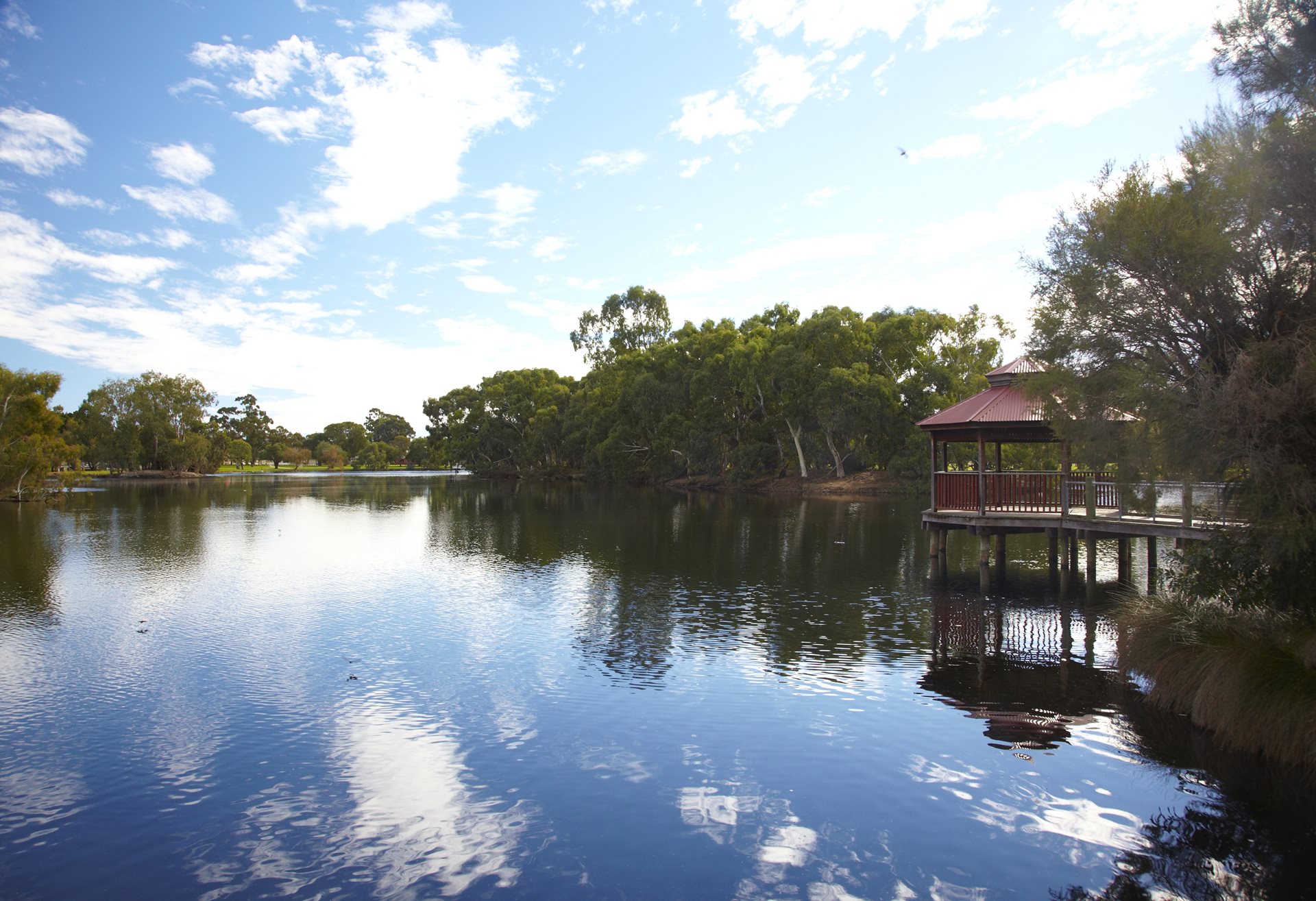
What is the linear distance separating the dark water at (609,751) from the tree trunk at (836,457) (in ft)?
132

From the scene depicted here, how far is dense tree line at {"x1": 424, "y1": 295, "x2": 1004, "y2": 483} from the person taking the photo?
188 feet

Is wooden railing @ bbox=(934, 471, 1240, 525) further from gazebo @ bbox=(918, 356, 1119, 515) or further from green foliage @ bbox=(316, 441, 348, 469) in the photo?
green foliage @ bbox=(316, 441, 348, 469)

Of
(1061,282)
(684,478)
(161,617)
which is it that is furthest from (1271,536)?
(684,478)

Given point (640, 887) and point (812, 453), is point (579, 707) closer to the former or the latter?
point (640, 887)

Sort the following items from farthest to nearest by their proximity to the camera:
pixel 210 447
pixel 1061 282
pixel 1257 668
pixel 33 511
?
1. pixel 210 447
2. pixel 33 511
3. pixel 1061 282
4. pixel 1257 668

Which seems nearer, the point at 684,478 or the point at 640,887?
the point at 640,887

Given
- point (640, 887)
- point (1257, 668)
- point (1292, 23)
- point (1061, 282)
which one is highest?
point (1292, 23)

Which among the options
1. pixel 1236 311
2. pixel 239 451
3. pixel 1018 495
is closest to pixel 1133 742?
pixel 1236 311

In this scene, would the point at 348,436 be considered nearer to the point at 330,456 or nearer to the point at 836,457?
the point at 330,456

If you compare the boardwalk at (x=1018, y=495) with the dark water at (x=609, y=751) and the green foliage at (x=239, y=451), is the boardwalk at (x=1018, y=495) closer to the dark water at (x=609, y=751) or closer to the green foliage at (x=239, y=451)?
the dark water at (x=609, y=751)

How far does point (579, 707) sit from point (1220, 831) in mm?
7736

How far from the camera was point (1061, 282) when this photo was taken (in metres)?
13.7

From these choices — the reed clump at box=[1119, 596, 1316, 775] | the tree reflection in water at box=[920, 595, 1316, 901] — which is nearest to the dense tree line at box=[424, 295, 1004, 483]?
the tree reflection in water at box=[920, 595, 1316, 901]

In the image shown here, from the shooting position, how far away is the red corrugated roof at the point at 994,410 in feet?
67.4
